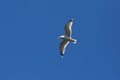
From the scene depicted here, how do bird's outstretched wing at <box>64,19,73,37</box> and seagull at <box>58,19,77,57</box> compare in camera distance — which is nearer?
bird's outstretched wing at <box>64,19,73,37</box>

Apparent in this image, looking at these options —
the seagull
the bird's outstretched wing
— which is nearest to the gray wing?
the seagull

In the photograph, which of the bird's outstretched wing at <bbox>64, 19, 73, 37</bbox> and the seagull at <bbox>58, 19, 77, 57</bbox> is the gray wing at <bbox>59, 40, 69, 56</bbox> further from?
the bird's outstretched wing at <bbox>64, 19, 73, 37</bbox>

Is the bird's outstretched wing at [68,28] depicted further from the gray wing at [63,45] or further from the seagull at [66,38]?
the gray wing at [63,45]

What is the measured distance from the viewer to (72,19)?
60.2 m

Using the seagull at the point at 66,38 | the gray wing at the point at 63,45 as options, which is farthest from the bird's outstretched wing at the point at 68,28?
the gray wing at the point at 63,45

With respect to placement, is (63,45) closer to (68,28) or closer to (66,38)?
(66,38)

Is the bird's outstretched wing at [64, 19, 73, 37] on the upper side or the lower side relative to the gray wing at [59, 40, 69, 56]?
upper

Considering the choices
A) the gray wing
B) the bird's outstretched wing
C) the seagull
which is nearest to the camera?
the bird's outstretched wing

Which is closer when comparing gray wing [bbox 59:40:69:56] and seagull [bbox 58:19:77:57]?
seagull [bbox 58:19:77:57]

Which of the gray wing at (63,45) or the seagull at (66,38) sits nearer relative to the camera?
the seagull at (66,38)

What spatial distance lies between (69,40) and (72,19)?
2.21 meters

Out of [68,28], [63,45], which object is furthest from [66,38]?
[63,45]

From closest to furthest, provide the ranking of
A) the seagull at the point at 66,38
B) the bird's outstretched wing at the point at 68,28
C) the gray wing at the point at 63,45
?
1. the bird's outstretched wing at the point at 68,28
2. the seagull at the point at 66,38
3. the gray wing at the point at 63,45

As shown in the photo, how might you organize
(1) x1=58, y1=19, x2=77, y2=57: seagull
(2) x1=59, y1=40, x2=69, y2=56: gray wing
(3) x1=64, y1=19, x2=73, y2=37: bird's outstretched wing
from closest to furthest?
(3) x1=64, y1=19, x2=73, y2=37: bird's outstretched wing → (1) x1=58, y1=19, x2=77, y2=57: seagull → (2) x1=59, y1=40, x2=69, y2=56: gray wing
